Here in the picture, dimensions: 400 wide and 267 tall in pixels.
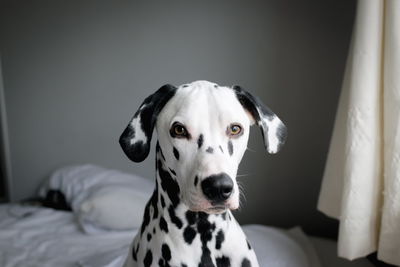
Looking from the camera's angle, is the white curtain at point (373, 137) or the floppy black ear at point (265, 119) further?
the white curtain at point (373, 137)

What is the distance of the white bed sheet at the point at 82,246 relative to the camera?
169 centimetres

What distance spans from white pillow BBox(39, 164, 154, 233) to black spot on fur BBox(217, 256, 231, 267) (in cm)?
101

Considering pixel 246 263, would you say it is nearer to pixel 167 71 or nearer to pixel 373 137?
pixel 373 137

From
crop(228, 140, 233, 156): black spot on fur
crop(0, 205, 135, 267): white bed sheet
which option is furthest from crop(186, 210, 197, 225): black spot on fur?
crop(0, 205, 135, 267): white bed sheet

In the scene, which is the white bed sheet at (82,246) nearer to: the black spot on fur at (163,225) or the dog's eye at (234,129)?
the black spot on fur at (163,225)

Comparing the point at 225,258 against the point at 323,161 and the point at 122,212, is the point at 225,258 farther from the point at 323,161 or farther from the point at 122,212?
the point at 323,161

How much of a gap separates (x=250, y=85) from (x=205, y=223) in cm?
119

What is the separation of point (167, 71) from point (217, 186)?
1.51 metres

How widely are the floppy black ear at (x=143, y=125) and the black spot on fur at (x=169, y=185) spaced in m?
0.07

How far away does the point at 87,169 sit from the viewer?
8.20 ft

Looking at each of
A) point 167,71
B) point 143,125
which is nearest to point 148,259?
point 143,125

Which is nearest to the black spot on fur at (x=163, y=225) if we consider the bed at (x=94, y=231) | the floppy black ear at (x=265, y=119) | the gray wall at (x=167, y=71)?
the floppy black ear at (x=265, y=119)

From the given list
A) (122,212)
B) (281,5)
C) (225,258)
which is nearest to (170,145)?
(225,258)

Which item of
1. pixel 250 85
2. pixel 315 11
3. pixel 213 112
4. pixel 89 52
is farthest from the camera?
pixel 89 52
